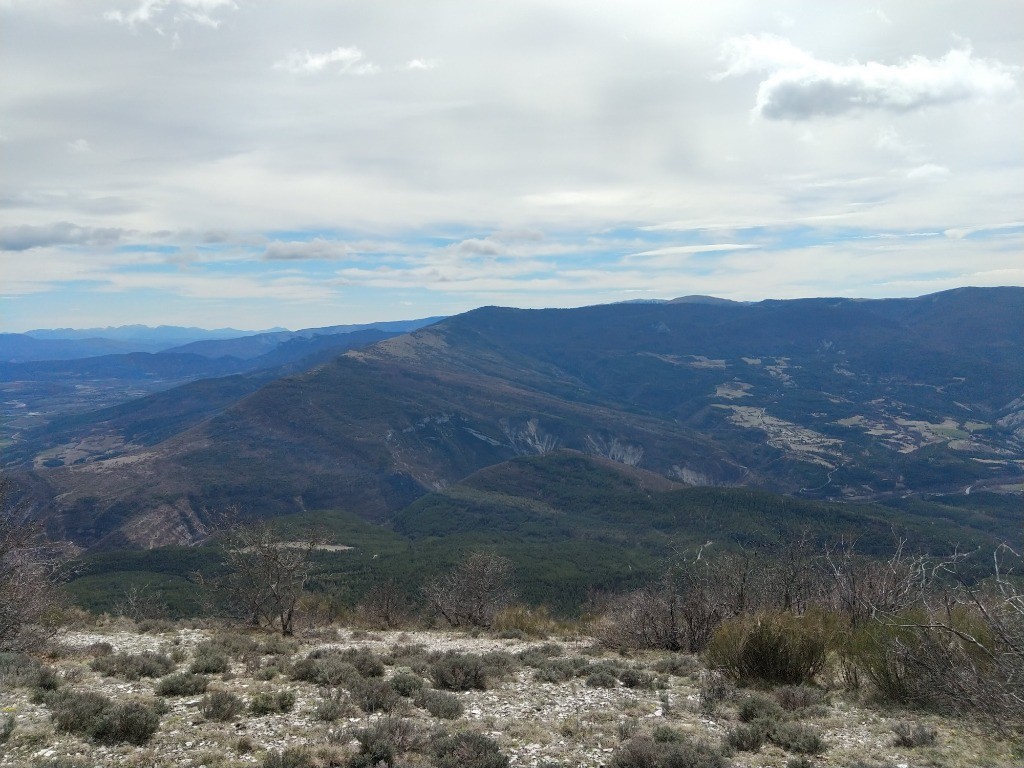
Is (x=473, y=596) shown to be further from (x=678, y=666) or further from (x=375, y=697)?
(x=375, y=697)

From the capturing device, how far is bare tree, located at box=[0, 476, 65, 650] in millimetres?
16344

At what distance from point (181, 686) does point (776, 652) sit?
46.6 ft

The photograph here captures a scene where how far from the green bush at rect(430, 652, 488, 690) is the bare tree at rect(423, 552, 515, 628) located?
1445 cm

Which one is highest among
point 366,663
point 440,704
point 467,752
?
point 467,752

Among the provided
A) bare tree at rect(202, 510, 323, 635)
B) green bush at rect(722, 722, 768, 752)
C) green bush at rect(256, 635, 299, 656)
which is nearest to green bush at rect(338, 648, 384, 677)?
green bush at rect(256, 635, 299, 656)

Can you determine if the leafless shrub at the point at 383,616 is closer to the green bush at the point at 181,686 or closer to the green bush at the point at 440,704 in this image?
the green bush at the point at 181,686

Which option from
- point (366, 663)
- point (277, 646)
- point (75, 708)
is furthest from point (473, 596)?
point (75, 708)

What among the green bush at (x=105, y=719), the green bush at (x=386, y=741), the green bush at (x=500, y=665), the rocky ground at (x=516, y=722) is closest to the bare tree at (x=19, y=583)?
the rocky ground at (x=516, y=722)

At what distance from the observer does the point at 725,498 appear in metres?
183

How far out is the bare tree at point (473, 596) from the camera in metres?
32.1

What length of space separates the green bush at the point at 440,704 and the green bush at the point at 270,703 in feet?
8.79

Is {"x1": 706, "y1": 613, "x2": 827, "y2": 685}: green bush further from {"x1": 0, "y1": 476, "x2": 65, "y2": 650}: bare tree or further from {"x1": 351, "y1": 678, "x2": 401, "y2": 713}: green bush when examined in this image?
{"x1": 0, "y1": 476, "x2": 65, "y2": 650}: bare tree

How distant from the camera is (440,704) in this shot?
12.9 metres

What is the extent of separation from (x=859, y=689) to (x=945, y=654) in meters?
2.81
